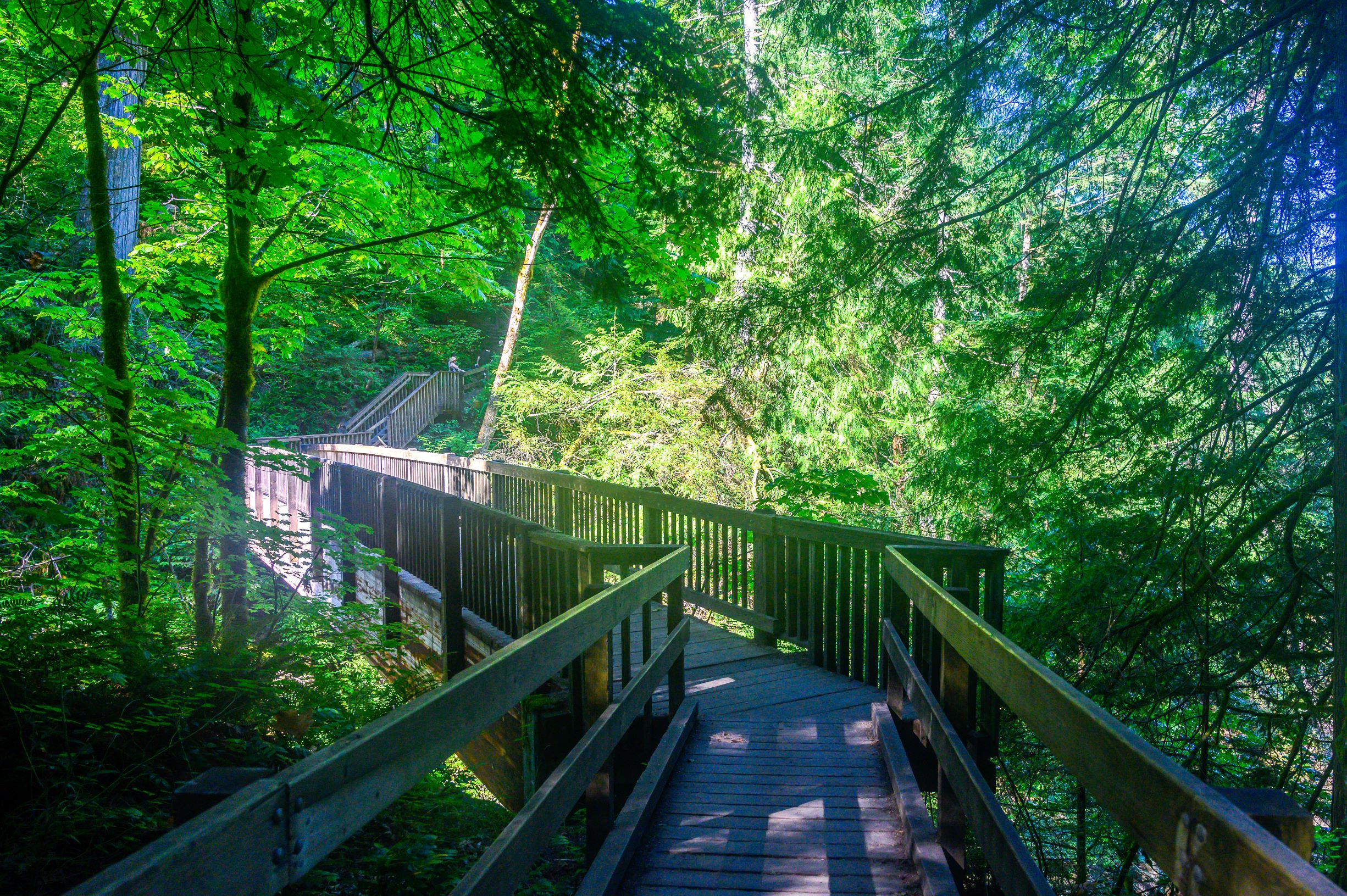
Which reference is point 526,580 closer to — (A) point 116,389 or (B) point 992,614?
(A) point 116,389

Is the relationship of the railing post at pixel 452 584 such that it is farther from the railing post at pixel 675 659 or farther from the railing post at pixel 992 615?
the railing post at pixel 992 615

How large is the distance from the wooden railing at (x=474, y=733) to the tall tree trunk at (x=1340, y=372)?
10.8 ft

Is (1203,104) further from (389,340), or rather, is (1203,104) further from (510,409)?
(389,340)

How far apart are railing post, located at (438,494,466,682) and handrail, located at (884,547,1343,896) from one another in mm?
5104

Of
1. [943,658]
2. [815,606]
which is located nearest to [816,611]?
[815,606]

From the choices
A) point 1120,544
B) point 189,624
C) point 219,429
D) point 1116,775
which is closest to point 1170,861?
point 1116,775

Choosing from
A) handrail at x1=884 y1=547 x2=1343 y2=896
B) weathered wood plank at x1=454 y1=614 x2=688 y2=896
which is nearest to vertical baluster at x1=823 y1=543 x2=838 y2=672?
weathered wood plank at x1=454 y1=614 x2=688 y2=896

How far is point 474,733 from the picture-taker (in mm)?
1867

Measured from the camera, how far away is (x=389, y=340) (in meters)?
29.3

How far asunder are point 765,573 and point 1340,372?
3956 mm

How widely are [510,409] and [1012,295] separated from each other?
1212 centimetres

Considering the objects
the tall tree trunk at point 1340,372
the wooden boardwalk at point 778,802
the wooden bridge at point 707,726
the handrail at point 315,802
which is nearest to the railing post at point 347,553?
the wooden bridge at point 707,726

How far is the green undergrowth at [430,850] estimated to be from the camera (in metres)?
3.09

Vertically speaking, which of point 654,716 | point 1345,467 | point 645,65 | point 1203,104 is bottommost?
point 654,716
